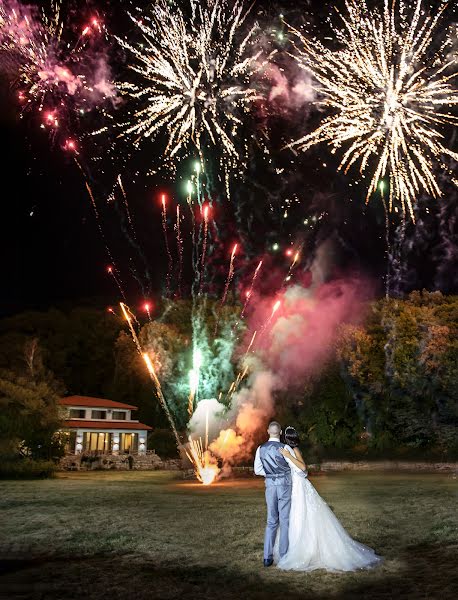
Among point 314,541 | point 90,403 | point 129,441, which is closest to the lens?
point 314,541

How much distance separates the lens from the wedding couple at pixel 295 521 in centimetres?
745

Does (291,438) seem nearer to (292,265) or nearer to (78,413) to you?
(292,265)

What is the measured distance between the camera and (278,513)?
304 inches

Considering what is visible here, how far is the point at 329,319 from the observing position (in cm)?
3972

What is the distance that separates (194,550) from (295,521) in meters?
2.13

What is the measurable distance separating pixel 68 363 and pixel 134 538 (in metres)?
53.3

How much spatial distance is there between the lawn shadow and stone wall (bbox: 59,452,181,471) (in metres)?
28.2

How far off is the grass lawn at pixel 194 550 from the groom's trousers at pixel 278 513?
383mm

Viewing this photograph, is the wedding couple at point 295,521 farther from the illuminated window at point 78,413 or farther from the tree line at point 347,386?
the illuminated window at point 78,413

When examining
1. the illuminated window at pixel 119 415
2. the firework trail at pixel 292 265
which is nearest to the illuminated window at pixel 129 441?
the illuminated window at pixel 119 415

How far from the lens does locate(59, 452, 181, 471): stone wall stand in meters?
36.4

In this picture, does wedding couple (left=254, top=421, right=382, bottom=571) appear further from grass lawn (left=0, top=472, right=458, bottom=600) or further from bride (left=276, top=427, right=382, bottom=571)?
grass lawn (left=0, top=472, right=458, bottom=600)

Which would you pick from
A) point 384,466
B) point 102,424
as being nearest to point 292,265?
point 384,466

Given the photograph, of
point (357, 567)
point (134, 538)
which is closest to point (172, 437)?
point (134, 538)
